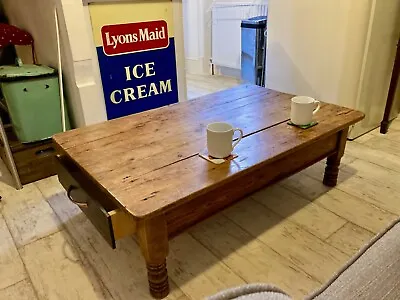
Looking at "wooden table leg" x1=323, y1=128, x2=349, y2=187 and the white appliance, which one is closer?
"wooden table leg" x1=323, y1=128, x2=349, y2=187

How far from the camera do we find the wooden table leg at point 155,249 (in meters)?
0.94

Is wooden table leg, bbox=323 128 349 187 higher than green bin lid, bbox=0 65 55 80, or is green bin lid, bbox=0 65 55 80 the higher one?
green bin lid, bbox=0 65 55 80

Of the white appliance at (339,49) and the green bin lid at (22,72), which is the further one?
the white appliance at (339,49)

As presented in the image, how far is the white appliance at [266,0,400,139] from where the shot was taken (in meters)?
1.91

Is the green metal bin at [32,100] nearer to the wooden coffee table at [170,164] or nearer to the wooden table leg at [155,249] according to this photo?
the wooden coffee table at [170,164]

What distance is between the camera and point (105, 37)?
1.81m

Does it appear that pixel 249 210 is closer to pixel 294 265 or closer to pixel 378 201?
pixel 294 265

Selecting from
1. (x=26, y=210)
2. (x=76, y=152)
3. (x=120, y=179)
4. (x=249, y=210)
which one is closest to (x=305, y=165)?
(x=249, y=210)

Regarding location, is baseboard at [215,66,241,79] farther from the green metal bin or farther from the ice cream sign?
the green metal bin

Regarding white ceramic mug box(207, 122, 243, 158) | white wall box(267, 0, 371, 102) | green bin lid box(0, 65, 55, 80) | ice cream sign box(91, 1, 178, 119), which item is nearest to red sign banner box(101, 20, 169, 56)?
ice cream sign box(91, 1, 178, 119)

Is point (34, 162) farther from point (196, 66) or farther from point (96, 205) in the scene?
point (196, 66)

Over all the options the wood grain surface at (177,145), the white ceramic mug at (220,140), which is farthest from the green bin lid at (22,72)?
the white ceramic mug at (220,140)

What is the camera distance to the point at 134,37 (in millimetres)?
1897

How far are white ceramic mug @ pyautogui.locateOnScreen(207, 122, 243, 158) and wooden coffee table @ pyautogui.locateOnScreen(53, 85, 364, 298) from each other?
4 centimetres
